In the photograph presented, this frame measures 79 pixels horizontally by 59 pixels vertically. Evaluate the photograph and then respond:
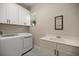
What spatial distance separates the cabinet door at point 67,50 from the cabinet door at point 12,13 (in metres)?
1.30

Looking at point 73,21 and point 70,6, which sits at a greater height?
→ point 70,6

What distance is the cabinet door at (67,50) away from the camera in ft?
3.80

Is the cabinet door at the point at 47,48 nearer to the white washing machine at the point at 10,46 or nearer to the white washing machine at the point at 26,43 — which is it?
the white washing machine at the point at 26,43

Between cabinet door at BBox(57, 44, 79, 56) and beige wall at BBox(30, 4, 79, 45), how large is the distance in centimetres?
26

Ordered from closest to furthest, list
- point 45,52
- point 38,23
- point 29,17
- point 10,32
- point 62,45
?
1. point 62,45
2. point 45,52
3. point 38,23
4. point 29,17
5. point 10,32

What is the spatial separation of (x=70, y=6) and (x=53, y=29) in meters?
0.54

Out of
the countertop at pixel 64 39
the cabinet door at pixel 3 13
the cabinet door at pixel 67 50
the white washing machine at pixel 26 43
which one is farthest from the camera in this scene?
the white washing machine at pixel 26 43

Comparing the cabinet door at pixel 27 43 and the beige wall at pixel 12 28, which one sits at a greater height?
the beige wall at pixel 12 28

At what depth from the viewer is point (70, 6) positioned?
1.32 meters

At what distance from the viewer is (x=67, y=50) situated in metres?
1.21

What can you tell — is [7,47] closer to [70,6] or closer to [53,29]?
[53,29]

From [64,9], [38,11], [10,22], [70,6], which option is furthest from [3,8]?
[70,6]

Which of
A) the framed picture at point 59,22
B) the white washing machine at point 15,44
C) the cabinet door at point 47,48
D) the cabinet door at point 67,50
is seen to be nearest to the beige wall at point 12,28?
the white washing machine at point 15,44

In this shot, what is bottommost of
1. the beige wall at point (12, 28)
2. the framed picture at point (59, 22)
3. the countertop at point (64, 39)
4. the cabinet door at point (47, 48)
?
the cabinet door at point (47, 48)
